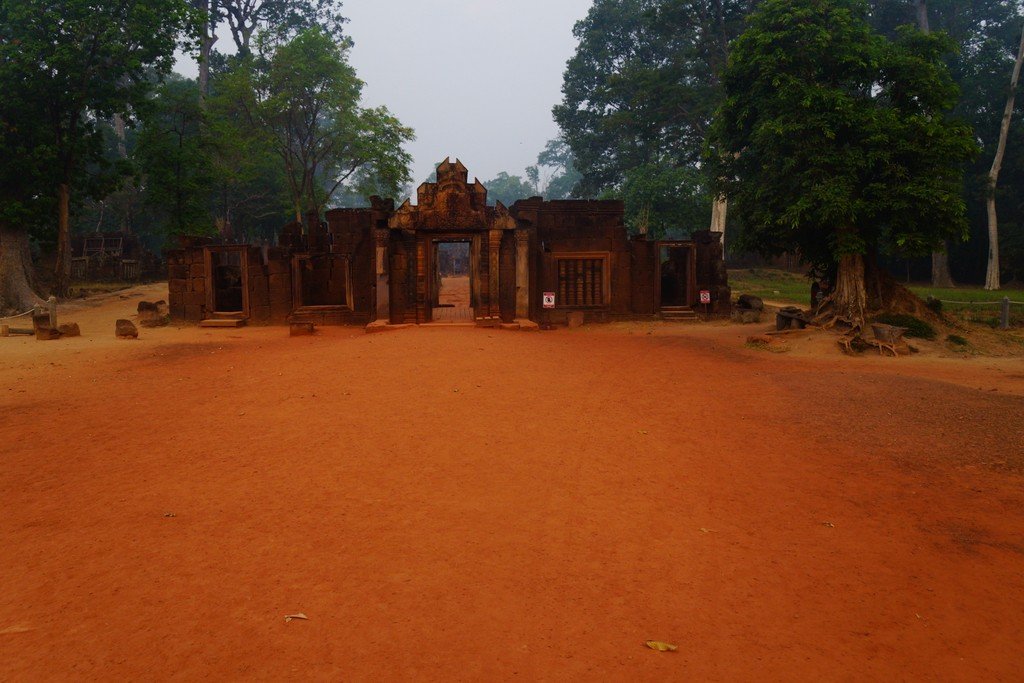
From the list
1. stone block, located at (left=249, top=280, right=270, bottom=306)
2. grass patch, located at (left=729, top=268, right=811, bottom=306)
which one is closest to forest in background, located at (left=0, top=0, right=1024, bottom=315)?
grass patch, located at (left=729, top=268, right=811, bottom=306)

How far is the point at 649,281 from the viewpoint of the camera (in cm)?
1944

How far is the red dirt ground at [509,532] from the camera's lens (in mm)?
Result: 3244

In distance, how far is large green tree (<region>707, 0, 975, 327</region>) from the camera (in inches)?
509

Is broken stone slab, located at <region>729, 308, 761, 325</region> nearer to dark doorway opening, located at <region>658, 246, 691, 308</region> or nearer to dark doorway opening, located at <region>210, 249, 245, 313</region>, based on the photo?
dark doorway opening, located at <region>658, 246, 691, 308</region>

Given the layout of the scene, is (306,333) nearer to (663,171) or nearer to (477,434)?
(477,434)

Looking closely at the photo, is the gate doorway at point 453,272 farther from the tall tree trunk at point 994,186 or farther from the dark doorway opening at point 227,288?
the tall tree trunk at point 994,186

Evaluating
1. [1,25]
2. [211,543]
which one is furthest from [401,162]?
[211,543]

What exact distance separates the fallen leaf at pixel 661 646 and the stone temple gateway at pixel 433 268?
1349 centimetres

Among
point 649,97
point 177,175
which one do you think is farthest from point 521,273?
point 649,97

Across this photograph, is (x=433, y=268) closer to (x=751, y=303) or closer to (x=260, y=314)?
(x=260, y=314)

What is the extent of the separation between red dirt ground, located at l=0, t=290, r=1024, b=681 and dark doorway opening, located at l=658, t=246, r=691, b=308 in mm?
12243

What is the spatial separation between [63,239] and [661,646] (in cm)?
2552

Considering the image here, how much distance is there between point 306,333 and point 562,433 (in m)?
11.1

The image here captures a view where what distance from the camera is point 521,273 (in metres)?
17.4
